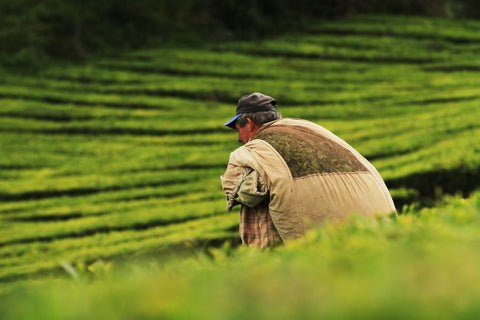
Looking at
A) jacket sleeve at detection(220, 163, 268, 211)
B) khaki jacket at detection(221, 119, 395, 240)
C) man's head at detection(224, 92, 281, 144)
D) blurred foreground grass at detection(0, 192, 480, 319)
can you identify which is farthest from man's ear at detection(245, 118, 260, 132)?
blurred foreground grass at detection(0, 192, 480, 319)

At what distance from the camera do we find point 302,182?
475cm

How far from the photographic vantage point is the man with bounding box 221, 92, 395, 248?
4703 millimetres

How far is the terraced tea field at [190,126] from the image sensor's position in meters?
11.1

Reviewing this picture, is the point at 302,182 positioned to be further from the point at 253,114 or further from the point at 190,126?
the point at 190,126

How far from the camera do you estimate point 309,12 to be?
25984mm

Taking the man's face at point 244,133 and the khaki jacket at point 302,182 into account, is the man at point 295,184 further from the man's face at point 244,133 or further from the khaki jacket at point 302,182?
the man's face at point 244,133

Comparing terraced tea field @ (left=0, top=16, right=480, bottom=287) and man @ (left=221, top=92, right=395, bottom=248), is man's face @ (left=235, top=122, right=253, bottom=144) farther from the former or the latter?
terraced tea field @ (left=0, top=16, right=480, bottom=287)

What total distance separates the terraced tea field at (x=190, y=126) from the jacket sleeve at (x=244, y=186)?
309 cm

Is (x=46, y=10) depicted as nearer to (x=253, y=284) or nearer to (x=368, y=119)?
(x=368, y=119)

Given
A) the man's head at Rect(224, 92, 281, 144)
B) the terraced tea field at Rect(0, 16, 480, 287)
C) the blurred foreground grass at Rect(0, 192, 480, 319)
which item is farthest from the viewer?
the terraced tea field at Rect(0, 16, 480, 287)

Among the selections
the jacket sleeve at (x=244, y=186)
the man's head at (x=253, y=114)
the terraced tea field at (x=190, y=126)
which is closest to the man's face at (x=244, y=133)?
the man's head at (x=253, y=114)

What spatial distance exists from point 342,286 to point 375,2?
1053 inches

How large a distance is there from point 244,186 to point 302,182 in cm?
40

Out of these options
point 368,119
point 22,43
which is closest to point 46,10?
point 22,43
